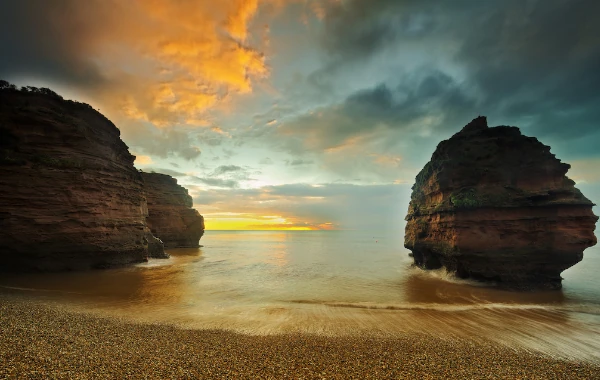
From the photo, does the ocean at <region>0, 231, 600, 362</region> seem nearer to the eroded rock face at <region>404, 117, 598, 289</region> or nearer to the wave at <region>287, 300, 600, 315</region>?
the wave at <region>287, 300, 600, 315</region>

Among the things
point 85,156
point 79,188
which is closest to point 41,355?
point 79,188

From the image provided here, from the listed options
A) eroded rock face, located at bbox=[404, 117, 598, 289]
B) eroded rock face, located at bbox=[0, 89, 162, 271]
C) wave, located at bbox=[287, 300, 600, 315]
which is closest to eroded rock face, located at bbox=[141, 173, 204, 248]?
eroded rock face, located at bbox=[0, 89, 162, 271]

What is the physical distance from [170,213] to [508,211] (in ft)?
159

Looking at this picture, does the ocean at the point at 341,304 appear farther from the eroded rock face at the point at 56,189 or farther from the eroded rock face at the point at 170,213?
the eroded rock face at the point at 170,213

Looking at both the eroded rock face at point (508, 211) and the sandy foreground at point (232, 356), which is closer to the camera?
the sandy foreground at point (232, 356)

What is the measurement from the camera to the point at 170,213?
4719 centimetres

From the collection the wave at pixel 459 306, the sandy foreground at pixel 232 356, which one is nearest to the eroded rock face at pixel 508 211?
the wave at pixel 459 306

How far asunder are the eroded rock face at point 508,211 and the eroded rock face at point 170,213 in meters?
43.5

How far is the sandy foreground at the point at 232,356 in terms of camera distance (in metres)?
6.15

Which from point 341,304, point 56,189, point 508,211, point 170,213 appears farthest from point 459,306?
point 170,213

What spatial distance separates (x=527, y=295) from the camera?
16.8m

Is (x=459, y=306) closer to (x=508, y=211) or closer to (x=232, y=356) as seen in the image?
(x=508, y=211)

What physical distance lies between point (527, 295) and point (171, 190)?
50.6m

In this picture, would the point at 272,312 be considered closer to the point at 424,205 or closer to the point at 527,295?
the point at 527,295
